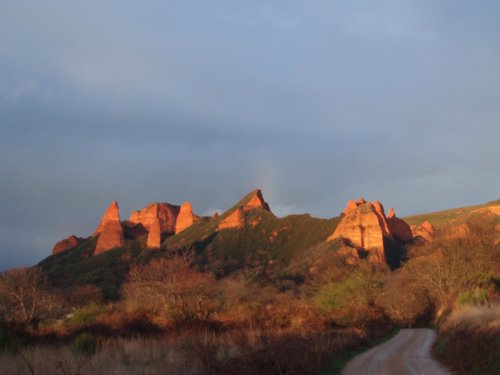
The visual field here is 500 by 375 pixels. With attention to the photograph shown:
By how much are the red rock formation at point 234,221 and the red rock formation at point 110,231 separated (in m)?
31.6

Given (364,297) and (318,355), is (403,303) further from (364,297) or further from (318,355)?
(318,355)

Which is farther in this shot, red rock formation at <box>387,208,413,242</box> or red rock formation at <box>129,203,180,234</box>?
red rock formation at <box>129,203,180,234</box>

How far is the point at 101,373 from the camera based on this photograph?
977 cm

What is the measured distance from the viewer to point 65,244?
155 m

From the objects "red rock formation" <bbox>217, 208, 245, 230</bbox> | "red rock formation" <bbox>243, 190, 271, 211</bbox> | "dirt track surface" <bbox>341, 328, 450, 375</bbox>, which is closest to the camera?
"dirt track surface" <bbox>341, 328, 450, 375</bbox>

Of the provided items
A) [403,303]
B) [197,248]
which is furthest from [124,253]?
[403,303]

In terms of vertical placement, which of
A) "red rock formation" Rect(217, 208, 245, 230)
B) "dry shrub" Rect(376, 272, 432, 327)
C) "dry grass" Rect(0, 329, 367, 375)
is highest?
"red rock formation" Rect(217, 208, 245, 230)

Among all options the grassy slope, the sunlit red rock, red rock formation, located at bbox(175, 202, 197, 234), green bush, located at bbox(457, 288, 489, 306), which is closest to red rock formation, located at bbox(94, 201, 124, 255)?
the sunlit red rock

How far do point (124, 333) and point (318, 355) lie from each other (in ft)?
38.5

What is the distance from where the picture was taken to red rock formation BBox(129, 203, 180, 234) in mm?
157750

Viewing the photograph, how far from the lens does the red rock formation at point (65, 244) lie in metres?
153

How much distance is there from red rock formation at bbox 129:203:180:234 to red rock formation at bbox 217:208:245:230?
112ft

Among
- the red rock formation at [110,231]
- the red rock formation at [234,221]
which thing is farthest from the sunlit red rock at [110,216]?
the red rock formation at [234,221]

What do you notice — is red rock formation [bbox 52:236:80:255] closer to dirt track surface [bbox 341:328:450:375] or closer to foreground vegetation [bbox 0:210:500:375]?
foreground vegetation [bbox 0:210:500:375]
